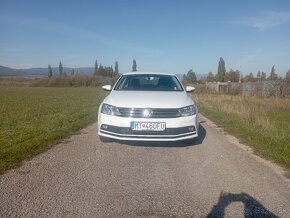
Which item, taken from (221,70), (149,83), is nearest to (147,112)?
(149,83)

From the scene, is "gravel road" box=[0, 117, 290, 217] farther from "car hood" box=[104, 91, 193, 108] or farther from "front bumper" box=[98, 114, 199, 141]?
"car hood" box=[104, 91, 193, 108]

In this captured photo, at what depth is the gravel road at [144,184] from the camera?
356 centimetres

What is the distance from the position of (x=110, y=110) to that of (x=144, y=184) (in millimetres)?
2355

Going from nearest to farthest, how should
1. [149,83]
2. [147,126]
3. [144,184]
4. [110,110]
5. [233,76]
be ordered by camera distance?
1. [144,184]
2. [147,126]
3. [110,110]
4. [149,83]
5. [233,76]

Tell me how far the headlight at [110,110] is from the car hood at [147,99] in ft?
0.26

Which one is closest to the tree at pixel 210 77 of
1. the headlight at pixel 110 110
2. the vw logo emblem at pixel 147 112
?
the headlight at pixel 110 110

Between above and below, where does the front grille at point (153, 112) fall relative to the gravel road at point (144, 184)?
above

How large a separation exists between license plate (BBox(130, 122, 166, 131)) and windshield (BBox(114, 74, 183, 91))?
6.38ft

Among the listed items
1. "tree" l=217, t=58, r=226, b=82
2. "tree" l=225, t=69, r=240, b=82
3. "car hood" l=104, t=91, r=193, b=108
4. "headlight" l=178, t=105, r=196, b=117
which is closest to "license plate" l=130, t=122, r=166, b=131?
"car hood" l=104, t=91, r=193, b=108

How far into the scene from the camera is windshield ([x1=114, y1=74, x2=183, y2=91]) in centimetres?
813

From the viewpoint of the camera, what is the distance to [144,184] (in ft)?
14.6

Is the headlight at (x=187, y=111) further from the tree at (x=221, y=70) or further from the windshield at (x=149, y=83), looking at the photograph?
the tree at (x=221, y=70)

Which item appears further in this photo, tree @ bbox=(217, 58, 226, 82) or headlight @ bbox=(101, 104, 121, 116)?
tree @ bbox=(217, 58, 226, 82)

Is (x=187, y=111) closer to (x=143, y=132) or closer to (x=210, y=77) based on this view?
(x=143, y=132)
